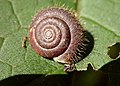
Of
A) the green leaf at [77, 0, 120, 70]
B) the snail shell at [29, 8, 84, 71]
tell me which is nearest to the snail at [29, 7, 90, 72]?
the snail shell at [29, 8, 84, 71]

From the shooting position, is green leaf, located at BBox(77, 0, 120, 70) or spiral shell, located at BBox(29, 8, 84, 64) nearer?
spiral shell, located at BBox(29, 8, 84, 64)

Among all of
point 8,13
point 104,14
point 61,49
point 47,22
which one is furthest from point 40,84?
point 104,14

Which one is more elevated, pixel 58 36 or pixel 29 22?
pixel 29 22

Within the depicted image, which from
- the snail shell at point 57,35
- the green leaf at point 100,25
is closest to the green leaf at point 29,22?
the green leaf at point 100,25

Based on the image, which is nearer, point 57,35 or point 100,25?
point 57,35

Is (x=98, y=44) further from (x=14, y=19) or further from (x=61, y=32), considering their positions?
(x=14, y=19)

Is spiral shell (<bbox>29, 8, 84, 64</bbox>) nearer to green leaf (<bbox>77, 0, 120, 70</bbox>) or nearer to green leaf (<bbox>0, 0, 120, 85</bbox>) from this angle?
green leaf (<bbox>0, 0, 120, 85</bbox>)

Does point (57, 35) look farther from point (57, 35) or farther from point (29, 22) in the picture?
point (29, 22)

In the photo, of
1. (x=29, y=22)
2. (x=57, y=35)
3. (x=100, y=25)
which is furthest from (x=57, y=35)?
(x=100, y=25)
